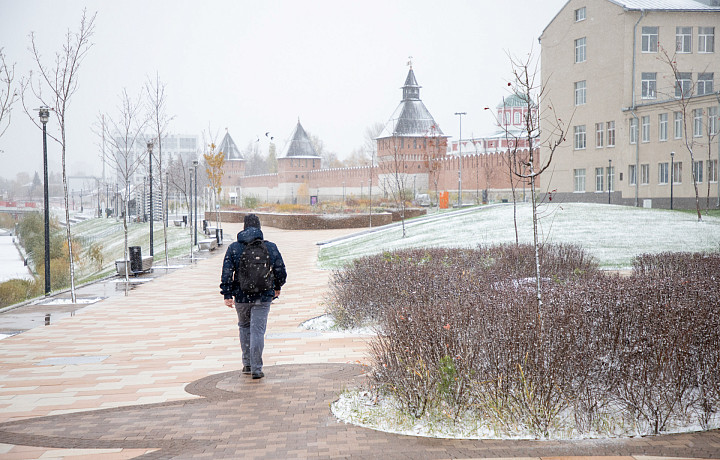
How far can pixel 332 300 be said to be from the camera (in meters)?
10.7

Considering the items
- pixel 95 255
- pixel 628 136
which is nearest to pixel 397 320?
pixel 95 255

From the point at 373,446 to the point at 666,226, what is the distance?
18.4 metres

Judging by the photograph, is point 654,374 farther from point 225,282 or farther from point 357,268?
point 357,268

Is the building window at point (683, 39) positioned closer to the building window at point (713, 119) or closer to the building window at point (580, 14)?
the building window at point (580, 14)

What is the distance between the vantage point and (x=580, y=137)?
38156 millimetres

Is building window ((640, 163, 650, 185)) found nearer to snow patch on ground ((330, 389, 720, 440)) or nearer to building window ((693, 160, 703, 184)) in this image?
building window ((693, 160, 703, 184))

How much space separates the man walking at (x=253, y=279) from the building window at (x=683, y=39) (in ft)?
114

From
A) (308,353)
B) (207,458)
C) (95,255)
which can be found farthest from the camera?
(95,255)

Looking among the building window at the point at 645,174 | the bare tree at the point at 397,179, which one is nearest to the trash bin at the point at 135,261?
the bare tree at the point at 397,179

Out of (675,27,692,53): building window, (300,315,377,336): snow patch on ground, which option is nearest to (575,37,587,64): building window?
(675,27,692,53): building window

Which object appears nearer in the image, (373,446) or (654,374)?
(373,446)

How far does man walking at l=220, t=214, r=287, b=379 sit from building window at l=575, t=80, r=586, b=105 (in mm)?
34338

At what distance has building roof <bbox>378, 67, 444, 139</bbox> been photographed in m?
69.2

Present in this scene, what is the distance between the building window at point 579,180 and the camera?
38.3 metres
